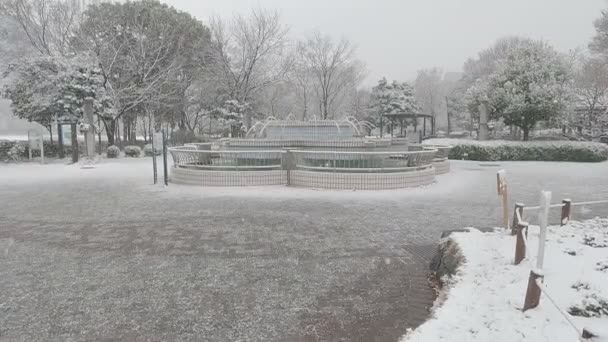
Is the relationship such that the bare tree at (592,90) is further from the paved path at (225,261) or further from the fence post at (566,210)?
the fence post at (566,210)

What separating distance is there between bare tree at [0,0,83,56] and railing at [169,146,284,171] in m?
12.4

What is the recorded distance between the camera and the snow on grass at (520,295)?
232 centimetres

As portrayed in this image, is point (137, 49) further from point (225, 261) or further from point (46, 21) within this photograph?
point (225, 261)

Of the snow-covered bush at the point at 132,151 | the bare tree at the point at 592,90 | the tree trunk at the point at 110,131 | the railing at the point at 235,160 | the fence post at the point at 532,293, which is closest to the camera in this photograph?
the fence post at the point at 532,293

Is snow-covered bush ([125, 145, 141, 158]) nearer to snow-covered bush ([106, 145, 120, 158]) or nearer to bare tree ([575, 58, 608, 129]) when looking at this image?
snow-covered bush ([106, 145, 120, 158])

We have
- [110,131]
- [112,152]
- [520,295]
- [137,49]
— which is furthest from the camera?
[137,49]

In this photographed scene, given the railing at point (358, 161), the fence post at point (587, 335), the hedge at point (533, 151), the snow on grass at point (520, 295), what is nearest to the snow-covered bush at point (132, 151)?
the railing at point (358, 161)

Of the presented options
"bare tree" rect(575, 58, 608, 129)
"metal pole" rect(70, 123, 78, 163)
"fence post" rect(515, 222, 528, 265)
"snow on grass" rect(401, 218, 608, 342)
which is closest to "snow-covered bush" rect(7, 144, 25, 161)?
"metal pole" rect(70, 123, 78, 163)

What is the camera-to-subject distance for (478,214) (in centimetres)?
621

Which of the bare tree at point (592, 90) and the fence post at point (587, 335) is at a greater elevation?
the bare tree at point (592, 90)

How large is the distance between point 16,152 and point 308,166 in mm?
13597

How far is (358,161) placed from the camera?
28.5 feet

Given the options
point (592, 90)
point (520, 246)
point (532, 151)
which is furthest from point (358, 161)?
point (592, 90)

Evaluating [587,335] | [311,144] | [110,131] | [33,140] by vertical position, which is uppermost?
[110,131]
